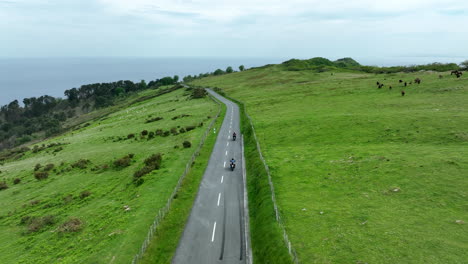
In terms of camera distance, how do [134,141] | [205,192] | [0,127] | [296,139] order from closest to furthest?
[205,192] → [296,139] → [134,141] → [0,127]

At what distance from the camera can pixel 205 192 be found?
33.2 metres

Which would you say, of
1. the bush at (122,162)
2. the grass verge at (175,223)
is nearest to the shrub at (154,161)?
the bush at (122,162)

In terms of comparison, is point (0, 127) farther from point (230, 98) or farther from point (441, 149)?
point (441, 149)

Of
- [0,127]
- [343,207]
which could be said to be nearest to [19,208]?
[343,207]

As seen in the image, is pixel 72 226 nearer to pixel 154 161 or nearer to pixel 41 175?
pixel 154 161

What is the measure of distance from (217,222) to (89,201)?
1881 cm

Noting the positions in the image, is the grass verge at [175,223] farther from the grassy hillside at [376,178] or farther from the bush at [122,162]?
the bush at [122,162]

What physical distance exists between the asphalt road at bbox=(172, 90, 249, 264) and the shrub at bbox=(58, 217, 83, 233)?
1158cm

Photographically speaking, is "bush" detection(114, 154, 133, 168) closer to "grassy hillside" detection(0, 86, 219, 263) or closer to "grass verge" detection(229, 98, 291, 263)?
"grassy hillside" detection(0, 86, 219, 263)

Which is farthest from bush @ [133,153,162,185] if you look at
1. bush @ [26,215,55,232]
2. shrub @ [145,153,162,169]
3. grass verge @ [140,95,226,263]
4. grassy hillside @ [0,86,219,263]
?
bush @ [26,215,55,232]

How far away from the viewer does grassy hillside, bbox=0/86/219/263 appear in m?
24.8

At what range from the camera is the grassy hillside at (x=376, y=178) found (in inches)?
759

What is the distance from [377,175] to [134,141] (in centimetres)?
4963

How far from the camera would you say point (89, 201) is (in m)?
35.4
